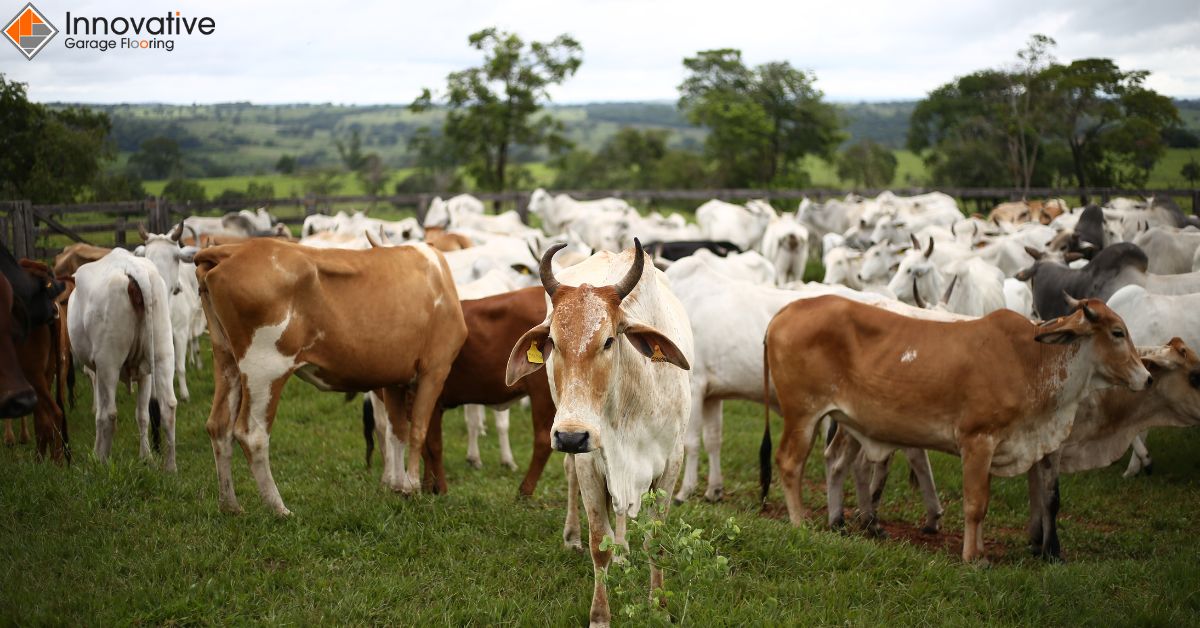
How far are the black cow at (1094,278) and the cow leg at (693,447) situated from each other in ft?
13.6

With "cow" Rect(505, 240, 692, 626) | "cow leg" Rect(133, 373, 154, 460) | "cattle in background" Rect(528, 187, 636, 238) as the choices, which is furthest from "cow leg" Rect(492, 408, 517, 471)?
"cattle in background" Rect(528, 187, 636, 238)

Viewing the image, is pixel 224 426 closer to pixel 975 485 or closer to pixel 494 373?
pixel 494 373

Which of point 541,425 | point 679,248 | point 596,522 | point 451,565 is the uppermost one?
point 679,248

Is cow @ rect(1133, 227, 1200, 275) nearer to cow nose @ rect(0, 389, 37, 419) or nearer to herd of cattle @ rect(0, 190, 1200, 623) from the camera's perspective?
herd of cattle @ rect(0, 190, 1200, 623)

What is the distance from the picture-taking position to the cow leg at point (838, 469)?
751cm

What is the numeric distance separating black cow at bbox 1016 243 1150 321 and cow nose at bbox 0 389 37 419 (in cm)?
919

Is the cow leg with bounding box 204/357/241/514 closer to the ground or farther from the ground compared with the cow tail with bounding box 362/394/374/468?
farther from the ground

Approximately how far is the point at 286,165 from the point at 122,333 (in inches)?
1377

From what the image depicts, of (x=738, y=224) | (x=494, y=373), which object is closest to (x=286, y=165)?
(x=738, y=224)

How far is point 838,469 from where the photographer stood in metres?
7.64

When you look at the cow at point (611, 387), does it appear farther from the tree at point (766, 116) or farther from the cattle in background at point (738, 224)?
the tree at point (766, 116)

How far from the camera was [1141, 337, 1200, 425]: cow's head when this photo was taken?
7.08 metres

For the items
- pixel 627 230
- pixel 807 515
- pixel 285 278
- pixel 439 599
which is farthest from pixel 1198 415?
pixel 627 230

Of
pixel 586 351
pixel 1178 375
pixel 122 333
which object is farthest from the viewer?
A: pixel 122 333
